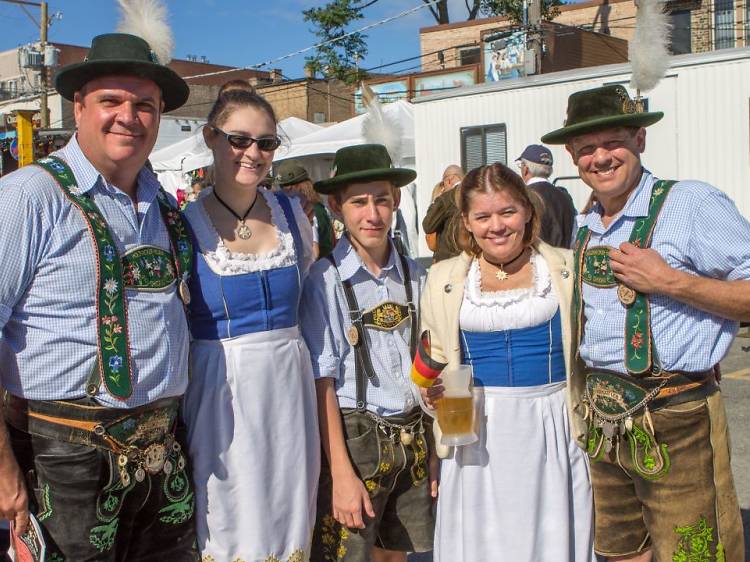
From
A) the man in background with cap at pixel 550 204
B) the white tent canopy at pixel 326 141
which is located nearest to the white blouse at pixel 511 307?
the man in background with cap at pixel 550 204

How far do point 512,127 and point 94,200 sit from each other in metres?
10.9

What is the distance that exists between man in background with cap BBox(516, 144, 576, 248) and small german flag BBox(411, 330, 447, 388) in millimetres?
2649

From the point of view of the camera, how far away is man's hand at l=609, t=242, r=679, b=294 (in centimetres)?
233

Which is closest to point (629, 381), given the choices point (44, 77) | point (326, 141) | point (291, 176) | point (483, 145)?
point (291, 176)

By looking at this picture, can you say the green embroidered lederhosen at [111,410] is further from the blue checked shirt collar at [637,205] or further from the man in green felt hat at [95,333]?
the blue checked shirt collar at [637,205]

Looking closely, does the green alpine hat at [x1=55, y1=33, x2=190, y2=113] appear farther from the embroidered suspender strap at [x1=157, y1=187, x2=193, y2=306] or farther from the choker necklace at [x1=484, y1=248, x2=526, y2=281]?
the choker necklace at [x1=484, y1=248, x2=526, y2=281]

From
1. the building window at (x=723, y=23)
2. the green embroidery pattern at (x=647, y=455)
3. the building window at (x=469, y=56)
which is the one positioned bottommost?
the green embroidery pattern at (x=647, y=455)

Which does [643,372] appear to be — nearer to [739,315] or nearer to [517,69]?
[739,315]

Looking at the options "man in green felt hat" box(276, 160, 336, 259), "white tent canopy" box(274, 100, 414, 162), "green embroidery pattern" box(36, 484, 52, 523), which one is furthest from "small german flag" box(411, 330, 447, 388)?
"white tent canopy" box(274, 100, 414, 162)

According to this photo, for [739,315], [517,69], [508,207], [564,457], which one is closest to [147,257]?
[508,207]

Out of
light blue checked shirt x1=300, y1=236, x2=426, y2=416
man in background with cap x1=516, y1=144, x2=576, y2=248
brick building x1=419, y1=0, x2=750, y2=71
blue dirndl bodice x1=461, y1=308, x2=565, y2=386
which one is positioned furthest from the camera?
brick building x1=419, y1=0, x2=750, y2=71

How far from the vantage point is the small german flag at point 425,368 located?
235 centimetres

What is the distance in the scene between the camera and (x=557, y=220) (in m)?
5.31

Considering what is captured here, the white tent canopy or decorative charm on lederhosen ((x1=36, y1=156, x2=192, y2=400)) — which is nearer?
decorative charm on lederhosen ((x1=36, y1=156, x2=192, y2=400))
